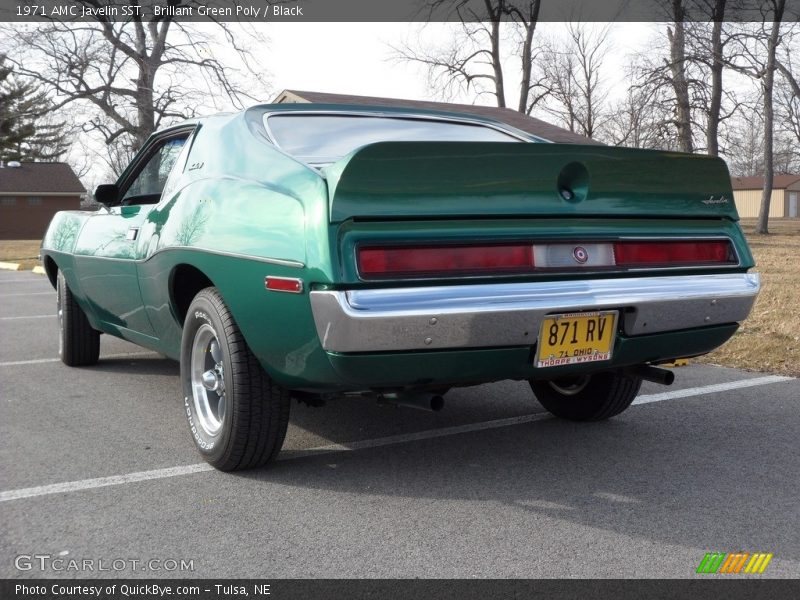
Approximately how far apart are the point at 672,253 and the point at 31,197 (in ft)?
150

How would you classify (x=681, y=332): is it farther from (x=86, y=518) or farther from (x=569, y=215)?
(x=86, y=518)

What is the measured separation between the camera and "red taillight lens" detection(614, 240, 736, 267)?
319 cm

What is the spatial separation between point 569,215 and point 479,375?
2.23ft

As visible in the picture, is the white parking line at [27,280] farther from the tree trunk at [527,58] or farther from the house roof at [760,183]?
the house roof at [760,183]

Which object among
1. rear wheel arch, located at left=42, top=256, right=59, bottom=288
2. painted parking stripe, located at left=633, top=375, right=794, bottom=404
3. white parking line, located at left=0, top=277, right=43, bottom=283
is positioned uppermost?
rear wheel arch, located at left=42, top=256, right=59, bottom=288

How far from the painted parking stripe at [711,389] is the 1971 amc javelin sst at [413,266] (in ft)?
4.12

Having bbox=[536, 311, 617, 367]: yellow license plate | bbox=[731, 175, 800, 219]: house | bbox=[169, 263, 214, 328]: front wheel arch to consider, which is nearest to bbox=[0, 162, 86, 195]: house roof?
bbox=[169, 263, 214, 328]: front wheel arch

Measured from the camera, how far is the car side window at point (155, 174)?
429 cm

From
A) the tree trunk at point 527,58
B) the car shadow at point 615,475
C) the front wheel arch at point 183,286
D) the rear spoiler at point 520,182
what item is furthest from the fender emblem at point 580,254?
the tree trunk at point 527,58

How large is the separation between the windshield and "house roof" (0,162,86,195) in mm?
44062

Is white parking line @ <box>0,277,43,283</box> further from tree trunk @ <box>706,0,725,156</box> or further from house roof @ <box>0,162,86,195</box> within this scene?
house roof @ <box>0,162,86,195</box>

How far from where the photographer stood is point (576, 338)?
3012mm

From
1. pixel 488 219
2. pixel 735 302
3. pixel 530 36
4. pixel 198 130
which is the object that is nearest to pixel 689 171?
pixel 735 302

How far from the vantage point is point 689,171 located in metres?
3.34
